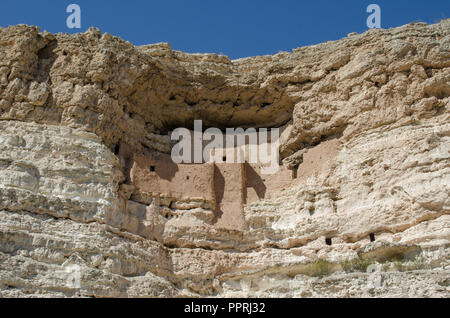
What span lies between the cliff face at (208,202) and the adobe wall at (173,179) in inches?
9.7

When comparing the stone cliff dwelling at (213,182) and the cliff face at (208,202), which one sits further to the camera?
the stone cliff dwelling at (213,182)

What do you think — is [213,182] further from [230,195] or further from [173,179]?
[173,179]

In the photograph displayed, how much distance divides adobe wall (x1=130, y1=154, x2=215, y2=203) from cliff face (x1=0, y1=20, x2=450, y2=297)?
25 centimetres

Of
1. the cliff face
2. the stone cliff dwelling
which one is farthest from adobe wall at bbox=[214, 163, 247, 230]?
the cliff face

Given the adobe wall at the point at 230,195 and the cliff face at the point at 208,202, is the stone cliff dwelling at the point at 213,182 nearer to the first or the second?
the adobe wall at the point at 230,195

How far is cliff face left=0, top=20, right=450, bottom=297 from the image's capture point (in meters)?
13.4

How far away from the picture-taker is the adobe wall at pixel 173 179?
656 inches

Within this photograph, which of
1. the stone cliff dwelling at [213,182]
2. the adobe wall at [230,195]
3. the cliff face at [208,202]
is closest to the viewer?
the cliff face at [208,202]

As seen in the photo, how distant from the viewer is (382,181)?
15.0m

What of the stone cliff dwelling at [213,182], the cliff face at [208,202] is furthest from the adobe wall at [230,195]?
the cliff face at [208,202]

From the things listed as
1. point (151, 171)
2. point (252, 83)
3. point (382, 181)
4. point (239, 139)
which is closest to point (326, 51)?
point (252, 83)

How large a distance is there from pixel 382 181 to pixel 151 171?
6.01 metres

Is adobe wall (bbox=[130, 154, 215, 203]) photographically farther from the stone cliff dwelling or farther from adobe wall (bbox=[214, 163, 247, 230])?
adobe wall (bbox=[214, 163, 247, 230])

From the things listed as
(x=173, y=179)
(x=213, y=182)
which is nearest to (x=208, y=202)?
(x=213, y=182)
